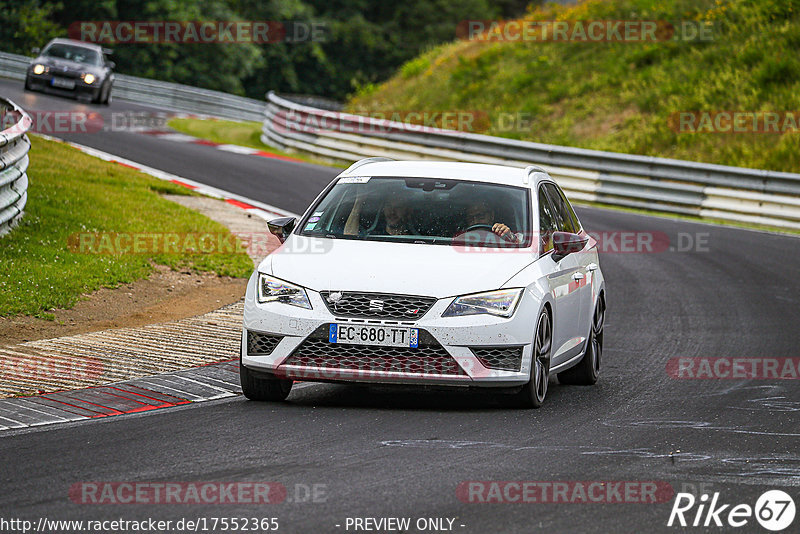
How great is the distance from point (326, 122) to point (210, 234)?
44.3ft

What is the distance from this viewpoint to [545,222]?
9.61 metres

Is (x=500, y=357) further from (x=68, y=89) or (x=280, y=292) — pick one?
(x=68, y=89)

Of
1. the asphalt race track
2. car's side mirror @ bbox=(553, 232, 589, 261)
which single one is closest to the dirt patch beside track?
the asphalt race track

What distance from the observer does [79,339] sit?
1062cm

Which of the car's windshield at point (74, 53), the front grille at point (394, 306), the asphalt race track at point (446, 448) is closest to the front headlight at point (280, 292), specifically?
the front grille at point (394, 306)

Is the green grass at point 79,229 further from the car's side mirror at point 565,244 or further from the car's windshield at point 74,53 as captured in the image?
the car's windshield at point 74,53

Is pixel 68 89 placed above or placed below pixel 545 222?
below

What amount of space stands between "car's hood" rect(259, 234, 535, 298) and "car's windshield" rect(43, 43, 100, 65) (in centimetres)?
2803

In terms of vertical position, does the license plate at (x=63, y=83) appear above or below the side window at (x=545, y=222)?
below

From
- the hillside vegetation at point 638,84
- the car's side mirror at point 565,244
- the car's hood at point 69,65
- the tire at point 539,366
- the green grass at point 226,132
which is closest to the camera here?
the tire at point 539,366

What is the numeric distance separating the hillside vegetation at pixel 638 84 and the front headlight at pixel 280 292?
2009cm

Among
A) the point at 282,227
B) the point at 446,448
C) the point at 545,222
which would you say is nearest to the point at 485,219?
the point at 545,222

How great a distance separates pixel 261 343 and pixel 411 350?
1.02 m

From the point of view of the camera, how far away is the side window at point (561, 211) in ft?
33.3
